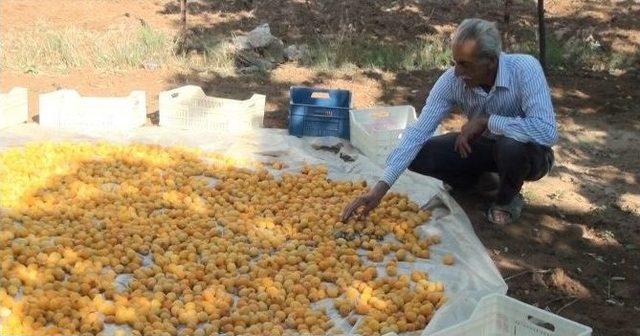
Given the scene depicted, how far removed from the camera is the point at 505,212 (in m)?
4.15

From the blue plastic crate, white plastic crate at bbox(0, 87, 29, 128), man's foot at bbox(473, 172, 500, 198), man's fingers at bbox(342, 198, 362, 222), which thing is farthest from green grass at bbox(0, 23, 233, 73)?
man's fingers at bbox(342, 198, 362, 222)

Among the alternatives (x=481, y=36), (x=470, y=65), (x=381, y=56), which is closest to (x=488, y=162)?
(x=470, y=65)

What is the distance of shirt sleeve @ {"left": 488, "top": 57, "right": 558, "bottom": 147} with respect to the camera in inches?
149

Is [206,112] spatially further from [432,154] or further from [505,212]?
[505,212]

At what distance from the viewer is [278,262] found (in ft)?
11.6

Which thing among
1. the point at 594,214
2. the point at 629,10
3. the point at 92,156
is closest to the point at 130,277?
the point at 92,156

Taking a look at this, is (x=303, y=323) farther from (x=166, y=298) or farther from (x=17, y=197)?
(x=17, y=197)

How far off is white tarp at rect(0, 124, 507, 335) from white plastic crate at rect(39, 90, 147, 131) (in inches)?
4.8

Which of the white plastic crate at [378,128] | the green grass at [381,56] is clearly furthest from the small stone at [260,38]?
the white plastic crate at [378,128]

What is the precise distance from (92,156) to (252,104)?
123 centimetres

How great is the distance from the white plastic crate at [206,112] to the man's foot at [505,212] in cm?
205

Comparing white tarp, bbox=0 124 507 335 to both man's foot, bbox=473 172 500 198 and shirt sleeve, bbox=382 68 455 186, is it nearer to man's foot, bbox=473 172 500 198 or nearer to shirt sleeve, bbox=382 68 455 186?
man's foot, bbox=473 172 500 198

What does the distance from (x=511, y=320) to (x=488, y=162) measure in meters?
1.57

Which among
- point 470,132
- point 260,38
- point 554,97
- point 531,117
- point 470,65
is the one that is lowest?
point 554,97
